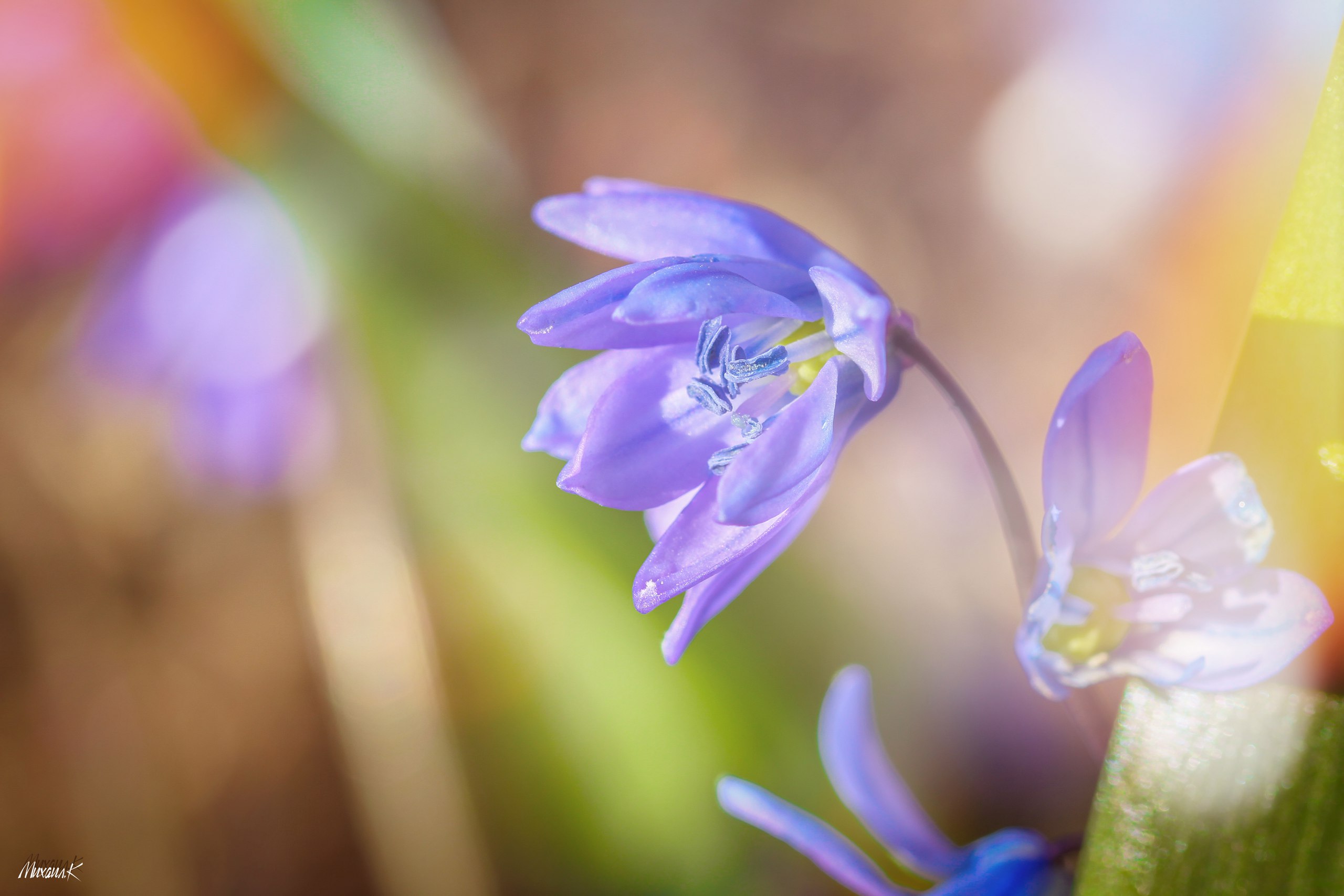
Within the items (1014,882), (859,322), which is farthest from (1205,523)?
(1014,882)

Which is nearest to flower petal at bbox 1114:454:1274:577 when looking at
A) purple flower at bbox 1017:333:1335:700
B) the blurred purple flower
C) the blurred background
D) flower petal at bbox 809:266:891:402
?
purple flower at bbox 1017:333:1335:700

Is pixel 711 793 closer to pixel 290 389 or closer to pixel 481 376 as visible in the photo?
pixel 481 376

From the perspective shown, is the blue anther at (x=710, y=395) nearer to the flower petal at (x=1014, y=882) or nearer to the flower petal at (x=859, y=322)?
the flower petal at (x=859, y=322)

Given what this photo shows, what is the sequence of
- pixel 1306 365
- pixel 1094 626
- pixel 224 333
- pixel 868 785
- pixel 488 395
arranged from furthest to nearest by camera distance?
pixel 224 333 → pixel 488 395 → pixel 868 785 → pixel 1094 626 → pixel 1306 365

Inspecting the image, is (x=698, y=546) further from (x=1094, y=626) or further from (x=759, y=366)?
(x=1094, y=626)

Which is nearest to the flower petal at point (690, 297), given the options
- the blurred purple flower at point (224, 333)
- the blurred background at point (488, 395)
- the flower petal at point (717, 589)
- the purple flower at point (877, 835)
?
the flower petal at point (717, 589)

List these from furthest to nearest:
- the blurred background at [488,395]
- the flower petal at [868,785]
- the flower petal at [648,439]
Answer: the blurred background at [488,395], the flower petal at [868,785], the flower petal at [648,439]

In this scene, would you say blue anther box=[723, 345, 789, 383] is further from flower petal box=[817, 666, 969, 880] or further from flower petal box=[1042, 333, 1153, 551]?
flower petal box=[817, 666, 969, 880]

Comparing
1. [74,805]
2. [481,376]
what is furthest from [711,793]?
[74,805]
